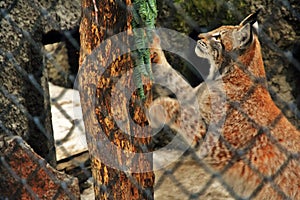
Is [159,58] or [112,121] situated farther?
[159,58]

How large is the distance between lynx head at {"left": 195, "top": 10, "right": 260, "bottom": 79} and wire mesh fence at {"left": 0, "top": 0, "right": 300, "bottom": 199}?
158mm

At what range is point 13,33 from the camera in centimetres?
287

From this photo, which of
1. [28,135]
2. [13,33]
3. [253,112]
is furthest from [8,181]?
[253,112]

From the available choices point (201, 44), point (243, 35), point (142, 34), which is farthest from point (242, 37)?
point (142, 34)

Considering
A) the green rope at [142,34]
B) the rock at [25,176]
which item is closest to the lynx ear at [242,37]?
the green rope at [142,34]

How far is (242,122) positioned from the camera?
2.82 metres

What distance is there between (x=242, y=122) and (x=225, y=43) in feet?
1.30

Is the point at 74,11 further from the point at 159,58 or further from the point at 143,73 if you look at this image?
the point at 143,73

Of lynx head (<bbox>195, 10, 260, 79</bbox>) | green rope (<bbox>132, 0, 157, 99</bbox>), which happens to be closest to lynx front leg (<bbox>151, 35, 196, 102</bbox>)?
lynx head (<bbox>195, 10, 260, 79</bbox>)

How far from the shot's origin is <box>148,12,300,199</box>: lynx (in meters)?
2.68

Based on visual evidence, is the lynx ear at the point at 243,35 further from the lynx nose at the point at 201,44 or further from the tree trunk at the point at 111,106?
the tree trunk at the point at 111,106

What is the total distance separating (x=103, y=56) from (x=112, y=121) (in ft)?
0.79

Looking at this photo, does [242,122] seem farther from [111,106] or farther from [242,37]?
[111,106]

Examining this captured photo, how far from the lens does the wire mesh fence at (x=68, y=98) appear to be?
278 cm
